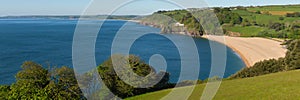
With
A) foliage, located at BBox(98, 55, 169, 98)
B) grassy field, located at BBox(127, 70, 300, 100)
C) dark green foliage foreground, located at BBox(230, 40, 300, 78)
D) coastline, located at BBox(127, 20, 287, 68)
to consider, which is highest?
grassy field, located at BBox(127, 70, 300, 100)

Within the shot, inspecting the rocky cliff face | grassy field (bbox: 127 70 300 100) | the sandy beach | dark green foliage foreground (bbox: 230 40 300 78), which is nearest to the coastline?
the sandy beach

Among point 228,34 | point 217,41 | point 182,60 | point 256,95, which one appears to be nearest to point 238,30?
point 228,34

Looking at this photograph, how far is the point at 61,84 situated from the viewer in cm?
2184

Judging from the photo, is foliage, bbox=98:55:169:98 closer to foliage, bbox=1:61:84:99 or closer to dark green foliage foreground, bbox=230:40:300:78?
foliage, bbox=1:61:84:99

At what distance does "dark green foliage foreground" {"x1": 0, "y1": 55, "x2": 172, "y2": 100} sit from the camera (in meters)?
16.0

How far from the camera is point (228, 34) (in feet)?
425

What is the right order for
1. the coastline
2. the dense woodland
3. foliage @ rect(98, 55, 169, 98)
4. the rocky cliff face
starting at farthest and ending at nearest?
the rocky cliff face → the dense woodland → the coastline → foliage @ rect(98, 55, 169, 98)

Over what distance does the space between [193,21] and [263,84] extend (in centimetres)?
12082

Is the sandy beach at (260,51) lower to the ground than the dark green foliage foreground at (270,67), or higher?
lower

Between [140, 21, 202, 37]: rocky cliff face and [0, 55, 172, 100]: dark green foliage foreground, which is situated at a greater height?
[0, 55, 172, 100]: dark green foliage foreground

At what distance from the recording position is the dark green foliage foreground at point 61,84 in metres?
16.0

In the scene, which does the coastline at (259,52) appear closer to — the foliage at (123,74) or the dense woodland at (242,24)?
the dense woodland at (242,24)

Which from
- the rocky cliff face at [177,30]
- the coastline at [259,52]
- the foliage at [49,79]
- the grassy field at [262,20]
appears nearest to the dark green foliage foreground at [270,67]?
the foliage at [49,79]

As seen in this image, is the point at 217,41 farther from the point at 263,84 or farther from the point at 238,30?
the point at 263,84
